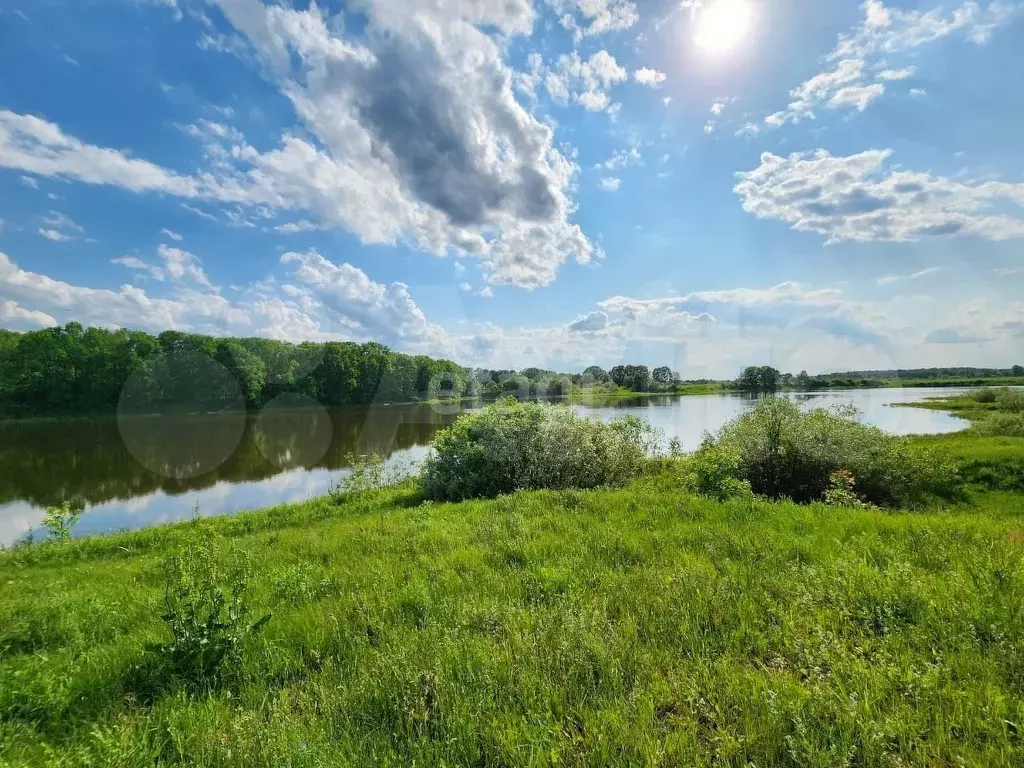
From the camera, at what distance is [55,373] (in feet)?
202

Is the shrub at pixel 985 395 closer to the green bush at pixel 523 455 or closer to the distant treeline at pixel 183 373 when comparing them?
the distant treeline at pixel 183 373

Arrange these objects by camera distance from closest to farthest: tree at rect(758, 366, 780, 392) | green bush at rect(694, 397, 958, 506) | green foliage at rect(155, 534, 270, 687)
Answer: green foliage at rect(155, 534, 270, 687)
green bush at rect(694, 397, 958, 506)
tree at rect(758, 366, 780, 392)

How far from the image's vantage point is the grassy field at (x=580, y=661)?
279cm

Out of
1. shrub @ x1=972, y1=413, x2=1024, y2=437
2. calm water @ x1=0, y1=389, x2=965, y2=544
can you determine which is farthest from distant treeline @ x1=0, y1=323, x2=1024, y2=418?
shrub @ x1=972, y1=413, x2=1024, y2=437

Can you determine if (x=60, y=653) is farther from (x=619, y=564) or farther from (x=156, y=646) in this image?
(x=619, y=564)

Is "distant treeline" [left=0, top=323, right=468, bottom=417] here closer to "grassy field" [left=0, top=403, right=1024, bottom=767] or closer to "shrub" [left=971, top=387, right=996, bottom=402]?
"grassy field" [left=0, top=403, right=1024, bottom=767]

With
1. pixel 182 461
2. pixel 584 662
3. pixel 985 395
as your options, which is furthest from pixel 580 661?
pixel 985 395

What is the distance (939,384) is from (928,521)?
564 ft

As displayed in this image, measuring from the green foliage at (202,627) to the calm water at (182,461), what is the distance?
53.1 feet

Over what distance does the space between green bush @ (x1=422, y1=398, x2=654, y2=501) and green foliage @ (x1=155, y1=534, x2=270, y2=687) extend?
1016 cm

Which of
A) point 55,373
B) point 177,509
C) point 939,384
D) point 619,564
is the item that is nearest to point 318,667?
point 619,564

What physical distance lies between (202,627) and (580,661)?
11.5ft

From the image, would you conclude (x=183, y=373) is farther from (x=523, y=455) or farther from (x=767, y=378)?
(x=767, y=378)

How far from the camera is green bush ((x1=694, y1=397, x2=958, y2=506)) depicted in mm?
13930
